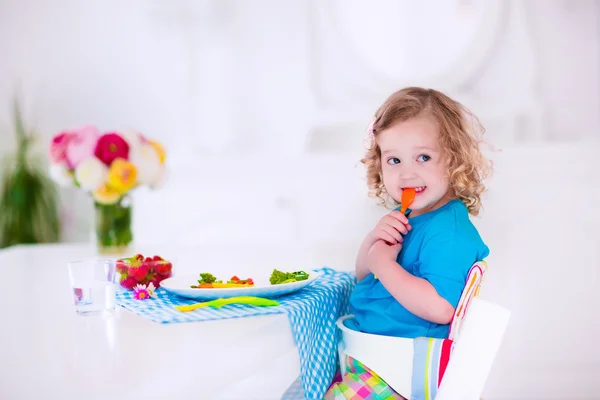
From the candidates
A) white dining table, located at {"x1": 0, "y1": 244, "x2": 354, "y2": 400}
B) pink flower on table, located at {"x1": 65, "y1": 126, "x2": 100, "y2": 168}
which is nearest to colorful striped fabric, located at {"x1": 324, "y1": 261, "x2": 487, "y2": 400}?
white dining table, located at {"x1": 0, "y1": 244, "x2": 354, "y2": 400}

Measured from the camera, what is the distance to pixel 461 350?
120 centimetres

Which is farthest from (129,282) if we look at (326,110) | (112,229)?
(326,110)

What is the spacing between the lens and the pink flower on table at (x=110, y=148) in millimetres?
1970

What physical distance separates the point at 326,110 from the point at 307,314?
1.47m

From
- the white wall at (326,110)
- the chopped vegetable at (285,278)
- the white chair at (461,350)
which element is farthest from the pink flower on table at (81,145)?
the white chair at (461,350)

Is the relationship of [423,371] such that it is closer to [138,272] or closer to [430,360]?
[430,360]

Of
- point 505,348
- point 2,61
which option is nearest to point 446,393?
point 505,348

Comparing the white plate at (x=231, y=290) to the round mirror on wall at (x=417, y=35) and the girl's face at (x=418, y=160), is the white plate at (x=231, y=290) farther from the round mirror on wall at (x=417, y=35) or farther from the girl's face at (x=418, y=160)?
the round mirror on wall at (x=417, y=35)

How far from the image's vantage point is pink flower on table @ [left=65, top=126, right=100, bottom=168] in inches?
77.5

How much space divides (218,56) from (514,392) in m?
1.66

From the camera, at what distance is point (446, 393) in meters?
1.20

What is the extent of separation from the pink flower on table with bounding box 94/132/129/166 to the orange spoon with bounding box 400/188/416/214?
96cm

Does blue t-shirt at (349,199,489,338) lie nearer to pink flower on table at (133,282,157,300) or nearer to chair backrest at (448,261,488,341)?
chair backrest at (448,261,488,341)

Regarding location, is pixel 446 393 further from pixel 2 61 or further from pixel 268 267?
pixel 2 61
